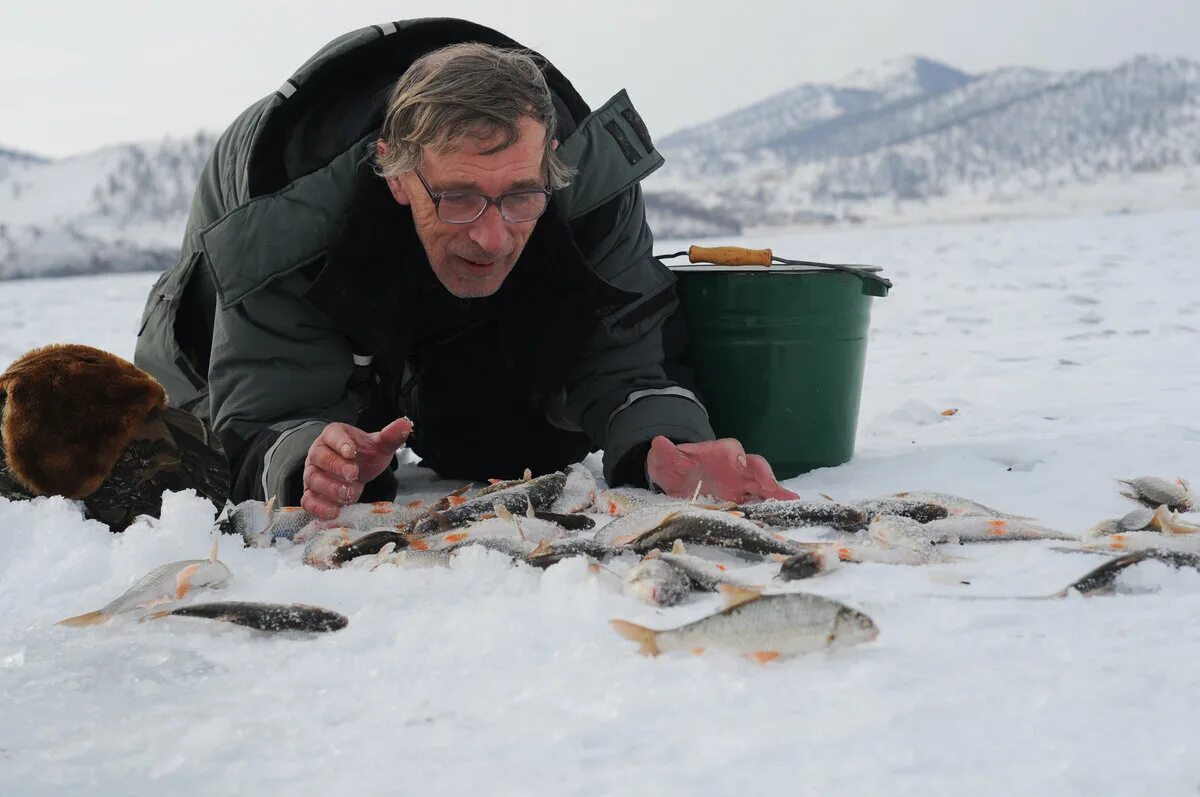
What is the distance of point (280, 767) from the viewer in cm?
166

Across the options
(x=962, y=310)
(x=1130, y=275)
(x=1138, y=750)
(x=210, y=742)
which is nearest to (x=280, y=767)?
(x=210, y=742)

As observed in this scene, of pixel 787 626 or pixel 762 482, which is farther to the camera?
pixel 762 482

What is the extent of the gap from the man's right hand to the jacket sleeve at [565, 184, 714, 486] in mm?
885

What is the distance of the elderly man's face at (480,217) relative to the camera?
10.2 feet

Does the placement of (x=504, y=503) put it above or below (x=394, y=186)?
below

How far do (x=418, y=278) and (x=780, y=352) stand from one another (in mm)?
1330

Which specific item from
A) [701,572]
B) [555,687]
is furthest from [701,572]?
[555,687]

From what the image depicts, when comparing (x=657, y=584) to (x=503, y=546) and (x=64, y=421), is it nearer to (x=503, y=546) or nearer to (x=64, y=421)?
(x=503, y=546)

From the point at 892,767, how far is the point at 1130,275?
1296 cm

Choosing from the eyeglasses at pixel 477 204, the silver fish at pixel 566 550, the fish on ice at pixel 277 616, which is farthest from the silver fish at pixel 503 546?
the eyeglasses at pixel 477 204

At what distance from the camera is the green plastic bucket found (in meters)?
3.90

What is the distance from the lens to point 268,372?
3.42 metres

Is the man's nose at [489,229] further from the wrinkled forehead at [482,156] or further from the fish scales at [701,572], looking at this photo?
the fish scales at [701,572]

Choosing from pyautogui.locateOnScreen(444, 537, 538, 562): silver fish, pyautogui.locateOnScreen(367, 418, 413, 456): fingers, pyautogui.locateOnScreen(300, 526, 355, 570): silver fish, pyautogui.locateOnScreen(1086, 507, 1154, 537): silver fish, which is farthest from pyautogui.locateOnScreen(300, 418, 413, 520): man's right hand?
pyautogui.locateOnScreen(1086, 507, 1154, 537): silver fish
